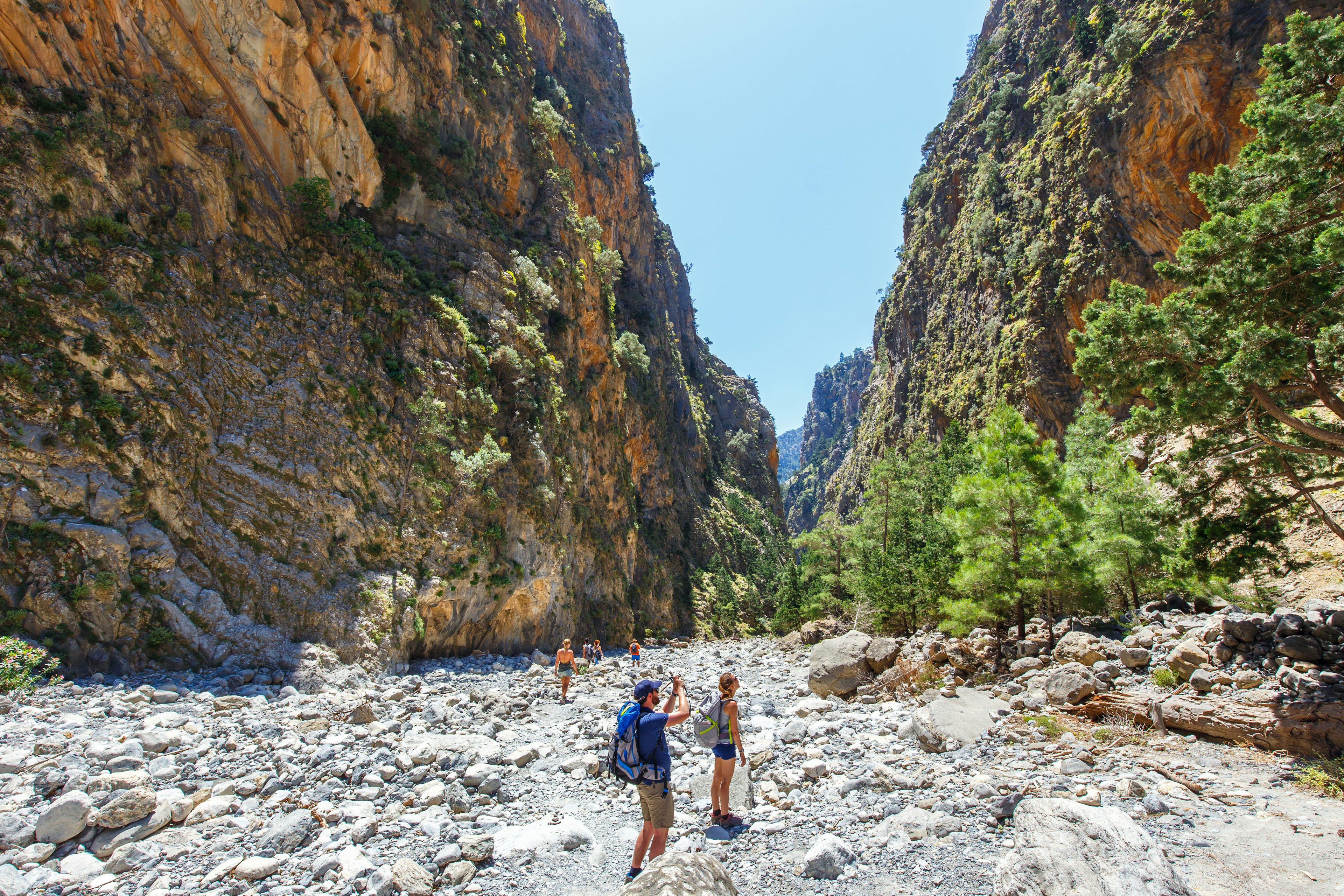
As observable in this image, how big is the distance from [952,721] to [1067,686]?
2.41m

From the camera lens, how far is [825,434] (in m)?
163

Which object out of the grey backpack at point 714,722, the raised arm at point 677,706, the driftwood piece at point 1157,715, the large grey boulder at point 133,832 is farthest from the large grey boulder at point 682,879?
the driftwood piece at point 1157,715

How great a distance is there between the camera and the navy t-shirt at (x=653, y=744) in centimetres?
500

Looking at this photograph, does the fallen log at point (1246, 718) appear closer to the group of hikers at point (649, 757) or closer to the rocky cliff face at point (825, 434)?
the group of hikers at point (649, 757)

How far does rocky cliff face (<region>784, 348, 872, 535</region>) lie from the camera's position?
117438 mm

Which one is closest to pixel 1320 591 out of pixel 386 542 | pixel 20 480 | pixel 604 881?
pixel 604 881

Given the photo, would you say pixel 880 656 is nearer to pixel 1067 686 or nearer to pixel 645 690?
pixel 1067 686

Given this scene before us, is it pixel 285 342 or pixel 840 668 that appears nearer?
pixel 840 668

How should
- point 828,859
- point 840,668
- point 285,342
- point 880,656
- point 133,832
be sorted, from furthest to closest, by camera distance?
point 285,342, point 880,656, point 840,668, point 133,832, point 828,859

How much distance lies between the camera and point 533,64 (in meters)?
35.2

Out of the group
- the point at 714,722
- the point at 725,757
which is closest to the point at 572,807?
the point at 725,757

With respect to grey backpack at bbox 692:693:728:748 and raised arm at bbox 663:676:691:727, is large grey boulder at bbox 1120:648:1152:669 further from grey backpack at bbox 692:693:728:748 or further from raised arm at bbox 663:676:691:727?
raised arm at bbox 663:676:691:727

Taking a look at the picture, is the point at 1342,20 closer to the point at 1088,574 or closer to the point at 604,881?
the point at 1088,574

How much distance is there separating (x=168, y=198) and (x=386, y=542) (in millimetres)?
10594
